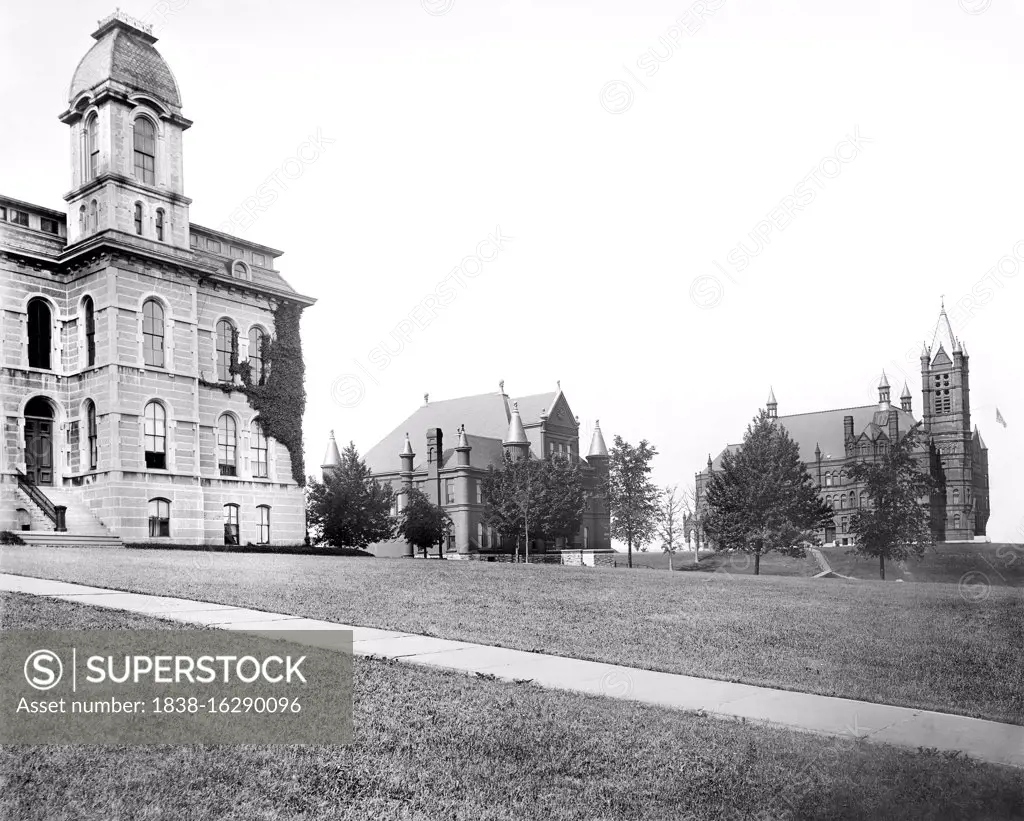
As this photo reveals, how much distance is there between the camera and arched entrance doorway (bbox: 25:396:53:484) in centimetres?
2348

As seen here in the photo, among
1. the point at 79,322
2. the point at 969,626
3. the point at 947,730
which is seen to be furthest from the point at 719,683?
the point at 79,322

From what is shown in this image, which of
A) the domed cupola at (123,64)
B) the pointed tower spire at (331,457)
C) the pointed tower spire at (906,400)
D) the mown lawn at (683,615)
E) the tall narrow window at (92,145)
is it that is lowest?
the mown lawn at (683,615)

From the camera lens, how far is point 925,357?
36.7ft

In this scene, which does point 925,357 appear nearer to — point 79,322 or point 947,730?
point 947,730

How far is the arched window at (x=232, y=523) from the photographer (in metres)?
22.1

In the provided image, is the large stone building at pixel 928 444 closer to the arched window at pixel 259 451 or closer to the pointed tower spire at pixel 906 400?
the pointed tower spire at pixel 906 400

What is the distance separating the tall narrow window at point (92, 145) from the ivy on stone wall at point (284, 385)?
551 centimetres

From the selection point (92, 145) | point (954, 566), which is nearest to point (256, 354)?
point (92, 145)

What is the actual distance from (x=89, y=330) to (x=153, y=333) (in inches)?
71.4

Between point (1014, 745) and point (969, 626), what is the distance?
285 inches

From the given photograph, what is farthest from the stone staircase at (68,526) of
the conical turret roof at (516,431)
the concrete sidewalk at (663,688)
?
the conical turret roof at (516,431)

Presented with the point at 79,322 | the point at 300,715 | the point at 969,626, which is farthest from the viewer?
the point at 79,322

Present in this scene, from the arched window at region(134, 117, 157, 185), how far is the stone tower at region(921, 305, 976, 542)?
15.3 meters

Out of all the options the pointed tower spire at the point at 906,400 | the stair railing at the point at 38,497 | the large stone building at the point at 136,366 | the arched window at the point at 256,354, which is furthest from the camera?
the arched window at the point at 256,354
